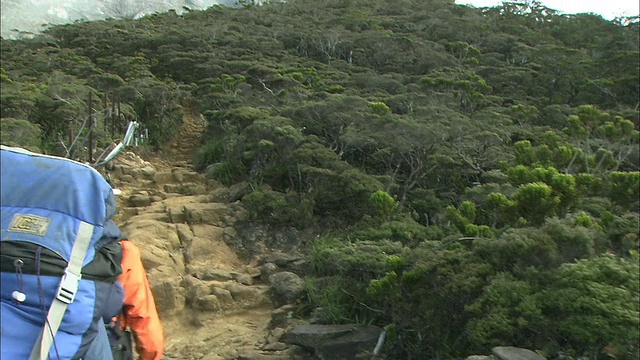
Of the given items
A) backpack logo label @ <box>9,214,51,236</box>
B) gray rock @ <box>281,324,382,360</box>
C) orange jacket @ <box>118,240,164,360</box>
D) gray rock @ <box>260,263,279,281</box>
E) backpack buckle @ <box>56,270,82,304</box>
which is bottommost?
gray rock @ <box>260,263,279,281</box>

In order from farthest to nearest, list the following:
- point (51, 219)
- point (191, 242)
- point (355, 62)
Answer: point (355, 62) → point (191, 242) → point (51, 219)

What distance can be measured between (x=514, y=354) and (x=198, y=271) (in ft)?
10.9

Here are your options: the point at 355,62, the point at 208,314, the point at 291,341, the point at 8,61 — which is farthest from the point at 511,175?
the point at 8,61

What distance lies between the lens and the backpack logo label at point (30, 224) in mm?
1369

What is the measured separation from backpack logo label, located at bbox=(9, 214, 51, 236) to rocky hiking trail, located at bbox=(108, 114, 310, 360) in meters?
2.62

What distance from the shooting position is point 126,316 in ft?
Result: 5.31

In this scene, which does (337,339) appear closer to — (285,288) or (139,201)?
(285,288)

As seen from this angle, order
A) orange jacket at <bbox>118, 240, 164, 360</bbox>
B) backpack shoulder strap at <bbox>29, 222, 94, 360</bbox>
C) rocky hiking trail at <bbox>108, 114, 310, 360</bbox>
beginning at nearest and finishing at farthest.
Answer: backpack shoulder strap at <bbox>29, 222, 94, 360</bbox>, orange jacket at <bbox>118, 240, 164, 360</bbox>, rocky hiking trail at <bbox>108, 114, 310, 360</bbox>

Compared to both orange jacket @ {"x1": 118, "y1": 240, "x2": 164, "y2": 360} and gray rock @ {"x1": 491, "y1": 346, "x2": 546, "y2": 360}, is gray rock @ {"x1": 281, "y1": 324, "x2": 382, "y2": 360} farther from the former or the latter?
orange jacket @ {"x1": 118, "y1": 240, "x2": 164, "y2": 360}

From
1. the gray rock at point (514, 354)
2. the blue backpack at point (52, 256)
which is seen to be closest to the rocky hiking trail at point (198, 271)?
the gray rock at point (514, 354)

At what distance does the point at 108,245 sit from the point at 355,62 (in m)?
14.2

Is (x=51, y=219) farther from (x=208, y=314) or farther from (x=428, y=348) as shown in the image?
(x=208, y=314)

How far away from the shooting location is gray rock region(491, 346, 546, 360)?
8.00 feet

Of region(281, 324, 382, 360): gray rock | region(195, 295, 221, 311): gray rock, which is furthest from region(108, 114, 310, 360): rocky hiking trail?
region(281, 324, 382, 360): gray rock
